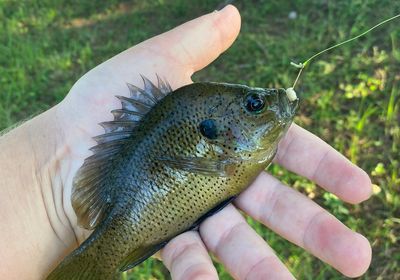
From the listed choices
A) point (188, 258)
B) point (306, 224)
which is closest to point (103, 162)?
point (188, 258)

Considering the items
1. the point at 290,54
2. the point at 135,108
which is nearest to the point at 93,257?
the point at 135,108

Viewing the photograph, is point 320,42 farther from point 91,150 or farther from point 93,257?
point 93,257

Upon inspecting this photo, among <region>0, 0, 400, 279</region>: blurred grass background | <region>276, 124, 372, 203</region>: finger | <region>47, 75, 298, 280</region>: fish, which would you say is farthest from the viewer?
<region>0, 0, 400, 279</region>: blurred grass background

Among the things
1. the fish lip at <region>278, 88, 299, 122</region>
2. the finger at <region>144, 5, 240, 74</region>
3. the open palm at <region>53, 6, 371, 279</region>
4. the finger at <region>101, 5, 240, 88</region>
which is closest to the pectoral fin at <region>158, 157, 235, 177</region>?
the open palm at <region>53, 6, 371, 279</region>

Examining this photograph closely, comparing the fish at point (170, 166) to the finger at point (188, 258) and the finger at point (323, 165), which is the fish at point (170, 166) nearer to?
the finger at point (188, 258)

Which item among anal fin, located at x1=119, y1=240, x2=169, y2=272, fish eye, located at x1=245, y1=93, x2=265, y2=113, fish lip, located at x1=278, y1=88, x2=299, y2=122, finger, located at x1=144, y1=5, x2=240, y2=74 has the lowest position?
anal fin, located at x1=119, y1=240, x2=169, y2=272

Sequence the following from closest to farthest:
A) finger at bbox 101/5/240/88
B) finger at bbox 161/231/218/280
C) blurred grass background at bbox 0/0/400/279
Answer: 1. finger at bbox 161/231/218/280
2. finger at bbox 101/5/240/88
3. blurred grass background at bbox 0/0/400/279

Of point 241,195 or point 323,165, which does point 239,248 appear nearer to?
point 241,195

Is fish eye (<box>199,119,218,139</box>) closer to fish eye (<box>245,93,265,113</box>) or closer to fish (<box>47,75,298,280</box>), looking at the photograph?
fish (<box>47,75,298,280</box>)
